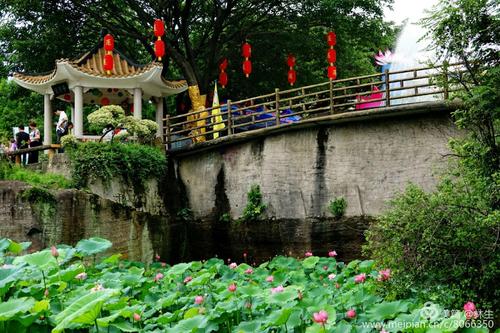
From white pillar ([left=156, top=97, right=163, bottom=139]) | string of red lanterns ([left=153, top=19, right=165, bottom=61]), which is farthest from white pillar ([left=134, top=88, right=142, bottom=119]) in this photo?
white pillar ([left=156, top=97, right=163, bottom=139])

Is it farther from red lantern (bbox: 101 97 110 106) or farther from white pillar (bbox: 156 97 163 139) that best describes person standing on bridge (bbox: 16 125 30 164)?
white pillar (bbox: 156 97 163 139)

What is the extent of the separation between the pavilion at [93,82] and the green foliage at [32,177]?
2.04m

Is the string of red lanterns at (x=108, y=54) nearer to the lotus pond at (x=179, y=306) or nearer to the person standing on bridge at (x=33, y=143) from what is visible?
the person standing on bridge at (x=33, y=143)

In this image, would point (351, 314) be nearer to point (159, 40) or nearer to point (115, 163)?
point (115, 163)

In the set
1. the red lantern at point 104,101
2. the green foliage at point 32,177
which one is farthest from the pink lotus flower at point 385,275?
the red lantern at point 104,101

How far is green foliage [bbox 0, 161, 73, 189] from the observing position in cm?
1266

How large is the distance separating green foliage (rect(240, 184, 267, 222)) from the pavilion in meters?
3.57

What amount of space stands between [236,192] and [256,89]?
7473mm

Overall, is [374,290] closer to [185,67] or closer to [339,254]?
[339,254]

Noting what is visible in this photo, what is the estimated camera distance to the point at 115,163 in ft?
45.2

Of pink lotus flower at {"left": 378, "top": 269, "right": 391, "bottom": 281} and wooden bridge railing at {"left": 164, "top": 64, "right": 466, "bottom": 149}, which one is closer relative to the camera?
pink lotus flower at {"left": 378, "top": 269, "right": 391, "bottom": 281}

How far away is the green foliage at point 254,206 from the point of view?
47.3ft

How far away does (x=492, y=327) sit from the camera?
625 centimetres

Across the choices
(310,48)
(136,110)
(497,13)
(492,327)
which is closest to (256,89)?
(310,48)
